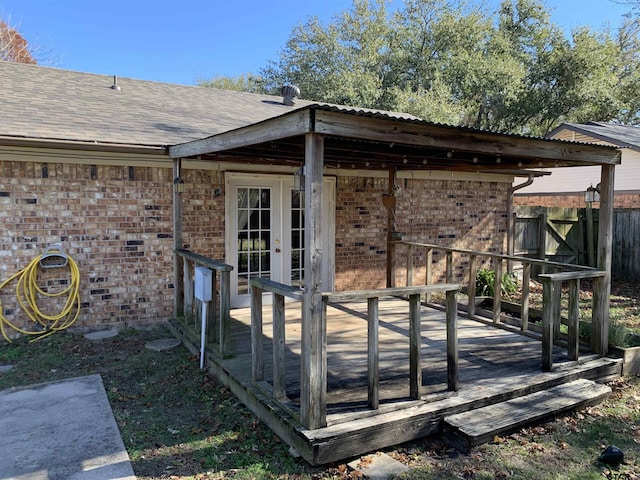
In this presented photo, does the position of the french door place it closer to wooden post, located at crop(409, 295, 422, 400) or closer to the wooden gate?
wooden post, located at crop(409, 295, 422, 400)

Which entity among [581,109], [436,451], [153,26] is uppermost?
[153,26]

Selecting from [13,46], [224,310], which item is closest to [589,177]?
[224,310]

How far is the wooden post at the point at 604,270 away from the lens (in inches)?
202

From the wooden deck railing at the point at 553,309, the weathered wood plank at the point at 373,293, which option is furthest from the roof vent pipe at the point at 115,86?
the wooden deck railing at the point at 553,309

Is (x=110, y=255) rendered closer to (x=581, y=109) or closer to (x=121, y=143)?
(x=121, y=143)

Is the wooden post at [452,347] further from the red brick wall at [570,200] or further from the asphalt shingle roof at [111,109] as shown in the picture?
the red brick wall at [570,200]

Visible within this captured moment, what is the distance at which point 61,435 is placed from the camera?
362 centimetres

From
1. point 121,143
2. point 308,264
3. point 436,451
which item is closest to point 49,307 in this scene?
point 121,143

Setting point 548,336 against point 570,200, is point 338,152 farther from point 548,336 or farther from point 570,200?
point 570,200

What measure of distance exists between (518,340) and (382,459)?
3051 millimetres

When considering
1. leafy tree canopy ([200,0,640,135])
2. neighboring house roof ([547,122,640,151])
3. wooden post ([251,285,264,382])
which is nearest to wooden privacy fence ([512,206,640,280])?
neighboring house roof ([547,122,640,151])

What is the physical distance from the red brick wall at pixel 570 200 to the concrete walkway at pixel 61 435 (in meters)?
13.3

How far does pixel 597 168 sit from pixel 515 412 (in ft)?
47.8

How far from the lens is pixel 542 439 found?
12.3 ft
